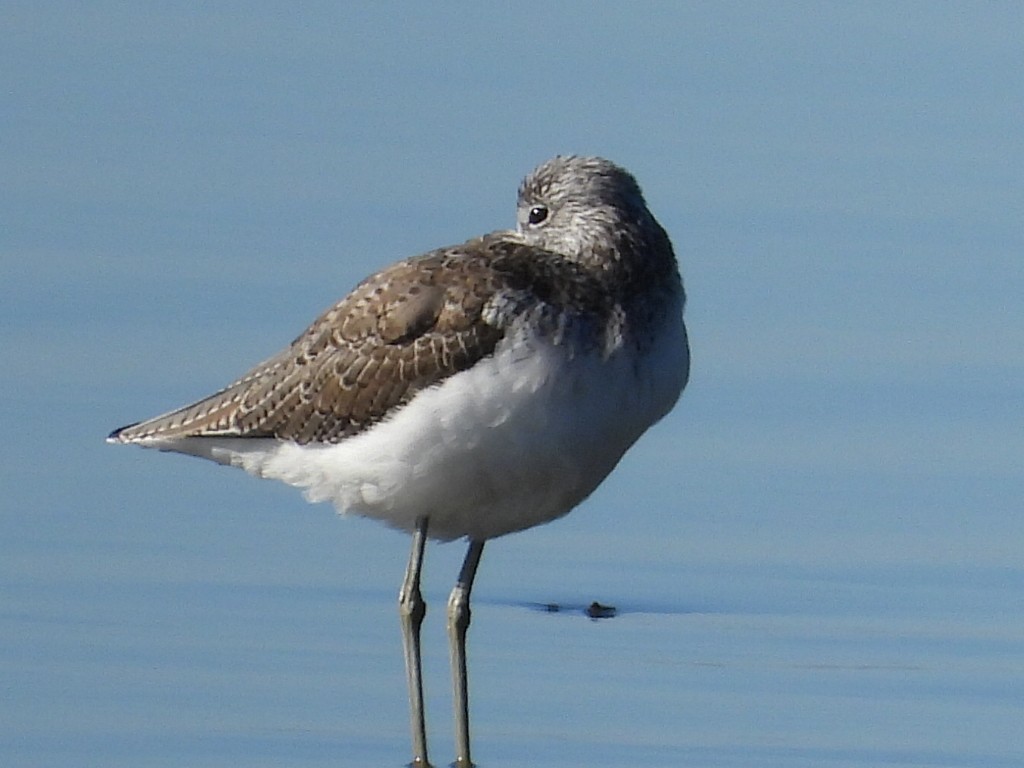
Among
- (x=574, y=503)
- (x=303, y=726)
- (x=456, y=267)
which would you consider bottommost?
(x=303, y=726)

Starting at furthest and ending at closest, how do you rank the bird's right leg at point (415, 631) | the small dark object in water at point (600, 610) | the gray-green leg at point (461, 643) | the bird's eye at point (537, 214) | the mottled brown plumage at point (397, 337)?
the small dark object in water at point (600, 610), the bird's eye at point (537, 214), the gray-green leg at point (461, 643), the bird's right leg at point (415, 631), the mottled brown plumage at point (397, 337)

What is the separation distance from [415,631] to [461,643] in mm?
197

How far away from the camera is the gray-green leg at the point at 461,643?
11484mm

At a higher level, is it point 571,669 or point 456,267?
point 456,267

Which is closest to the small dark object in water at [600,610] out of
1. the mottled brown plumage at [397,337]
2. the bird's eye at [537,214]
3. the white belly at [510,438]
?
the white belly at [510,438]

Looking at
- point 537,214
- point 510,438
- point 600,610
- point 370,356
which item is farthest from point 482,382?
point 600,610

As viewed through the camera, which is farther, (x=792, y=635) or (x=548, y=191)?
(x=792, y=635)

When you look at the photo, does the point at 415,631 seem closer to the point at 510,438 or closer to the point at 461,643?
the point at 461,643

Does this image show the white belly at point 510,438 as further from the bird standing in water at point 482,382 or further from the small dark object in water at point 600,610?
the small dark object in water at point 600,610

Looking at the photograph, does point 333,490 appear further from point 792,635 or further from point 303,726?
point 792,635

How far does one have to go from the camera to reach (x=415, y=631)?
39.2 ft

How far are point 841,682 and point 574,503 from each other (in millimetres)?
1454

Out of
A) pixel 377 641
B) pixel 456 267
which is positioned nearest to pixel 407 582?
pixel 377 641

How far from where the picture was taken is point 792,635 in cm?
1266
